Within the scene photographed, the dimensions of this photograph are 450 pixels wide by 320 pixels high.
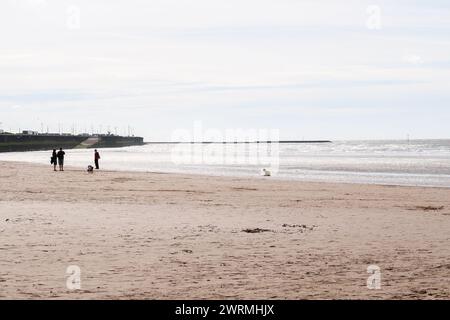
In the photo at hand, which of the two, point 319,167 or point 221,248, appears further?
point 319,167

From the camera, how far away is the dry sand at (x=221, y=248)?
909cm

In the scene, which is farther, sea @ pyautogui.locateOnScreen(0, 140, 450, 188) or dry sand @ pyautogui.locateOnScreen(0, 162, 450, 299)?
sea @ pyautogui.locateOnScreen(0, 140, 450, 188)

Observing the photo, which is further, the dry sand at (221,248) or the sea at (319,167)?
the sea at (319,167)

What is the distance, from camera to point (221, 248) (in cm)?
1256

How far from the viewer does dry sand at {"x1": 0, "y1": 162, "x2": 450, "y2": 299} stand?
909 centimetres

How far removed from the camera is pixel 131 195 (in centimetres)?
2602
